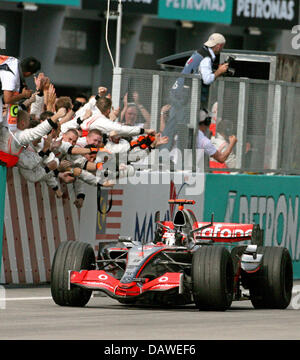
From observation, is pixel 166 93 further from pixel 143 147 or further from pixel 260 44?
pixel 260 44

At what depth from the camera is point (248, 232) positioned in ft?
41.1

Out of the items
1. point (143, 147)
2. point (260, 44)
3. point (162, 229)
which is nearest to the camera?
point (162, 229)

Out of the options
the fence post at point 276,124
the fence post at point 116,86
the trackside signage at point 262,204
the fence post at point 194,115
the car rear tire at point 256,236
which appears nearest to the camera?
the car rear tire at point 256,236

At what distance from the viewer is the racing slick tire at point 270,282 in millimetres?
12000

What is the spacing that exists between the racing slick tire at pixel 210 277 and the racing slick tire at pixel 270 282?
43.9 inches

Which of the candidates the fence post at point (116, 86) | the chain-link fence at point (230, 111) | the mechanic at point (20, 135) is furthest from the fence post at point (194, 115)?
the mechanic at point (20, 135)

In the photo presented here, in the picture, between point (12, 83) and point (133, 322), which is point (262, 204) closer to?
point (12, 83)

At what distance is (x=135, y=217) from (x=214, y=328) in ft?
18.1

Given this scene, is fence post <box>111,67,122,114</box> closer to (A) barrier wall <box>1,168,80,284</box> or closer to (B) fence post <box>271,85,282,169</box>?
(A) barrier wall <box>1,168,80,284</box>

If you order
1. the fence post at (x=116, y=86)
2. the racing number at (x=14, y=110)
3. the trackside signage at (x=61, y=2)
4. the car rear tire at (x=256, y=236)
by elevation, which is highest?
the trackside signage at (x=61, y=2)

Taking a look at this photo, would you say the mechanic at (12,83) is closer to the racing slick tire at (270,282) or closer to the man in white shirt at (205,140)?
the racing slick tire at (270,282)

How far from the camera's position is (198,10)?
33.1 meters

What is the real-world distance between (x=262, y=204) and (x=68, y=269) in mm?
5631
